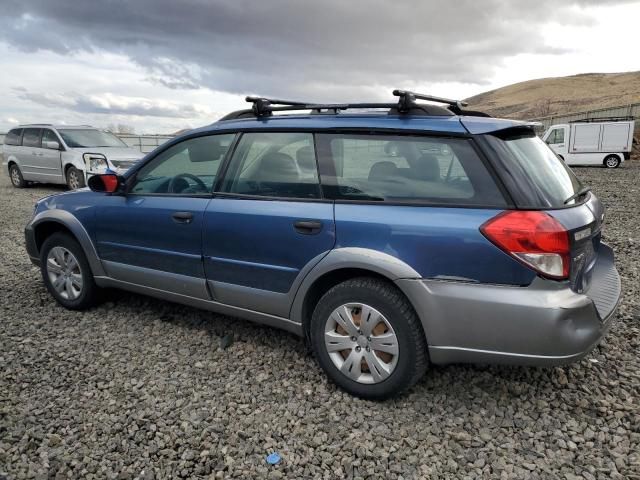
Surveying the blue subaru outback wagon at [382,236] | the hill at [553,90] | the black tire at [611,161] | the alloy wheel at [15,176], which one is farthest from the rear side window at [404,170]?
the hill at [553,90]

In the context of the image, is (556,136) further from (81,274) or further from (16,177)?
(81,274)

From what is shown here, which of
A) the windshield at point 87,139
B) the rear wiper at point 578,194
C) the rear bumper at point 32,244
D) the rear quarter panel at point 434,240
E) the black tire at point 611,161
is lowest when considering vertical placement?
the black tire at point 611,161

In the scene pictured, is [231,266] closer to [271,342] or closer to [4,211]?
[271,342]

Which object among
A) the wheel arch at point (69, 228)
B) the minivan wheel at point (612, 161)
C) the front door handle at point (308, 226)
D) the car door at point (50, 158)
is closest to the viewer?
the front door handle at point (308, 226)

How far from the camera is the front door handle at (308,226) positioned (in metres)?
2.82

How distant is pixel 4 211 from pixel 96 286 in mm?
7510

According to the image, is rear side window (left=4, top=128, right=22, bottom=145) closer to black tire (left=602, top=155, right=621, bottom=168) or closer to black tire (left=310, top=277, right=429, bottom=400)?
black tire (left=310, top=277, right=429, bottom=400)

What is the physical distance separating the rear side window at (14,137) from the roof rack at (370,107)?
12206 millimetres

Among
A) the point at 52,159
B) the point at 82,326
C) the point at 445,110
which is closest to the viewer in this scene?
the point at 445,110

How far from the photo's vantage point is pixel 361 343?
9.12 ft

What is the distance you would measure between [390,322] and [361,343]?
24 cm

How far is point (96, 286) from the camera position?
13.7 ft

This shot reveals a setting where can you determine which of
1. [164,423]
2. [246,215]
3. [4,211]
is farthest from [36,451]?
[4,211]

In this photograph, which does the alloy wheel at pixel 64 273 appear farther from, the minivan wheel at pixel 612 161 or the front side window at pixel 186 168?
the minivan wheel at pixel 612 161
